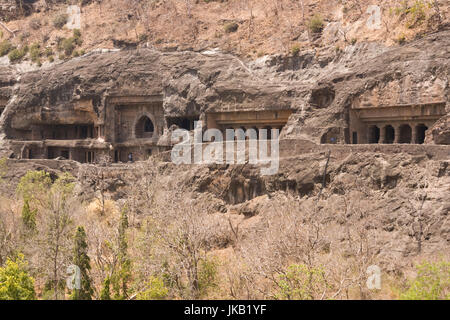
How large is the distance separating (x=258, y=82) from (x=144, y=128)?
1217 cm

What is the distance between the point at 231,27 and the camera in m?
39.6

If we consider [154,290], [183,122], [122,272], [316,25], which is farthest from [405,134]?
[154,290]

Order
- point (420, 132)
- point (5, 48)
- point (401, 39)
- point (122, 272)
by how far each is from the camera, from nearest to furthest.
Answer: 1. point (122, 272)
2. point (420, 132)
3. point (401, 39)
4. point (5, 48)

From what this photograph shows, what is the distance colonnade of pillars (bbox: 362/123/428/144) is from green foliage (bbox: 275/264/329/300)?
1303 cm

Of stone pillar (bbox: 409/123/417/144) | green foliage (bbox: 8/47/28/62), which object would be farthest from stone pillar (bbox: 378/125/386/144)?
green foliage (bbox: 8/47/28/62)

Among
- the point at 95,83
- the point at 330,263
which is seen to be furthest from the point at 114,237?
the point at 95,83

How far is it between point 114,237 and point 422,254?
12426 mm

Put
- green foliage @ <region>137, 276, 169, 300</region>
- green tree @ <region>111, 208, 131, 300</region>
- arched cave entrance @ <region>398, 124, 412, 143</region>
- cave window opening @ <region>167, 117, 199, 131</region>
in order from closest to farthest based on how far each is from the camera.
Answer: green foliage @ <region>137, 276, 169, 300</region>
green tree @ <region>111, 208, 131, 300</region>
arched cave entrance @ <region>398, 124, 412, 143</region>
cave window opening @ <region>167, 117, 199, 131</region>

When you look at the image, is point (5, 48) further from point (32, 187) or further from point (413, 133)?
point (413, 133)

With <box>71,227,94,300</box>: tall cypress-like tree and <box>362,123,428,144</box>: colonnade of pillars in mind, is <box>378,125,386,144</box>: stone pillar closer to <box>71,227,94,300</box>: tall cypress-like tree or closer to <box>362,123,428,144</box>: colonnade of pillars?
<box>362,123,428,144</box>: colonnade of pillars

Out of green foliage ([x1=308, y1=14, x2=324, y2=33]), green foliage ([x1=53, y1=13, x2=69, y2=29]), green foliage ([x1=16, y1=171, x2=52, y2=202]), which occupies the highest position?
green foliage ([x1=53, y1=13, x2=69, y2=29])

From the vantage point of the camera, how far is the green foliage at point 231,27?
39469mm

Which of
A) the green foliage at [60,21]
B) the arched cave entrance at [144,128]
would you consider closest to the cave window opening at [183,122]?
the arched cave entrance at [144,128]

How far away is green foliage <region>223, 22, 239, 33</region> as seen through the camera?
3947cm
